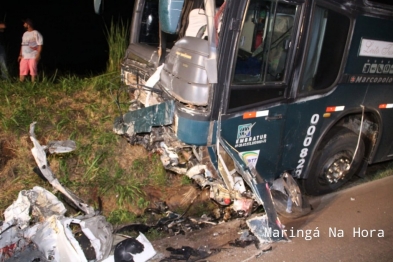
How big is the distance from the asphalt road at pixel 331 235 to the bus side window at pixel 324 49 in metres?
1.55

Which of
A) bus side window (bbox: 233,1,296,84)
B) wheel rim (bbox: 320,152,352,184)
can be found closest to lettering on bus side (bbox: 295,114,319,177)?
wheel rim (bbox: 320,152,352,184)

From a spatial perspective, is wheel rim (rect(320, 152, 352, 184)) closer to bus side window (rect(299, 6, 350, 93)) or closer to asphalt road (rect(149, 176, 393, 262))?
asphalt road (rect(149, 176, 393, 262))

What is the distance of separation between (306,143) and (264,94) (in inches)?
38.7

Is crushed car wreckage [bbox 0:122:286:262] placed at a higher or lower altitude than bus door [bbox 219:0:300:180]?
lower

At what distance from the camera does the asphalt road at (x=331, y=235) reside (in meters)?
3.76

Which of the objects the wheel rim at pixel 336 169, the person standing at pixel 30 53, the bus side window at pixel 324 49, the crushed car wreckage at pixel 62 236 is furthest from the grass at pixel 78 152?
the bus side window at pixel 324 49

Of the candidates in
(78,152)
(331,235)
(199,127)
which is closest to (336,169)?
(331,235)

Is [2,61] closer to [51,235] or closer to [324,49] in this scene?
[51,235]

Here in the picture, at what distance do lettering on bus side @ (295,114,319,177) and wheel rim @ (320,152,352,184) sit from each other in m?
0.52

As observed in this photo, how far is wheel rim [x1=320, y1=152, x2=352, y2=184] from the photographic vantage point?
16.2ft

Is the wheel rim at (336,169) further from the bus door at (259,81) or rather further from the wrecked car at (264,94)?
the bus door at (259,81)

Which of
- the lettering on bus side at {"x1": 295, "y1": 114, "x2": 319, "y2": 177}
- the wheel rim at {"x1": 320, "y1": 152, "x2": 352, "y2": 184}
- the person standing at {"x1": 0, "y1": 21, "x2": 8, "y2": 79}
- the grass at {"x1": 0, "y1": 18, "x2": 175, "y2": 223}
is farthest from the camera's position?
the person standing at {"x1": 0, "y1": 21, "x2": 8, "y2": 79}

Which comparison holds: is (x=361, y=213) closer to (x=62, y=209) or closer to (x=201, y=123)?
(x=201, y=123)

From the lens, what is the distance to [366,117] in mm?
5051
